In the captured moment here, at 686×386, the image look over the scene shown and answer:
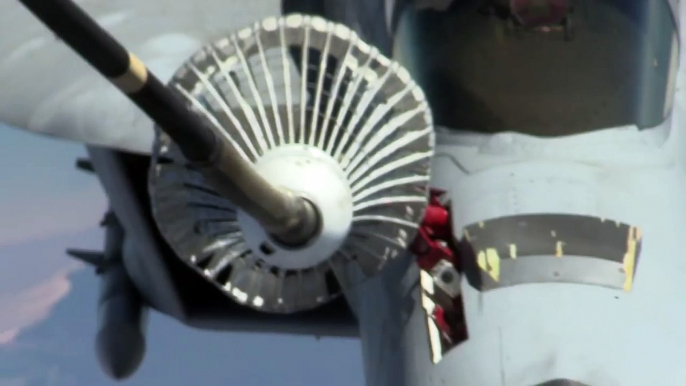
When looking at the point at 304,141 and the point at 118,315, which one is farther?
the point at 118,315

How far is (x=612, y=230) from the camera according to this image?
5.00 meters

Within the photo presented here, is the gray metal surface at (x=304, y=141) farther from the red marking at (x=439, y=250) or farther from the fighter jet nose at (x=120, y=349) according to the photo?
the fighter jet nose at (x=120, y=349)

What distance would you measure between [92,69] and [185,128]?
2.75 meters

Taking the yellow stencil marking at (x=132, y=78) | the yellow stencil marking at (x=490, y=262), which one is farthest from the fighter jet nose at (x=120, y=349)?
the yellow stencil marking at (x=132, y=78)

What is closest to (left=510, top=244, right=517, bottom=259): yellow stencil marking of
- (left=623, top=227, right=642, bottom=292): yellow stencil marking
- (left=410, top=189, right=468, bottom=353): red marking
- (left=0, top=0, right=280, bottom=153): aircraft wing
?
(left=410, top=189, right=468, bottom=353): red marking

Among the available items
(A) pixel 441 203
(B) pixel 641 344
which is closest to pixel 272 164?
(A) pixel 441 203

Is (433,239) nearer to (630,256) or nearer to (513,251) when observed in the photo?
(513,251)

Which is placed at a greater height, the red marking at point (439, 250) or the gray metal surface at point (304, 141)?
the gray metal surface at point (304, 141)

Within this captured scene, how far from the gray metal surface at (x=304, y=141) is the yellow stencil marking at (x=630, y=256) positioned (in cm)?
63

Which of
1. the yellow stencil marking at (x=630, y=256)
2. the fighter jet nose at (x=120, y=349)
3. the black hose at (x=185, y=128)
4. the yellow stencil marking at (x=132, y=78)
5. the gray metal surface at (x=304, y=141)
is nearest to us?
the black hose at (x=185, y=128)

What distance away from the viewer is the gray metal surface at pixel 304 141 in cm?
471

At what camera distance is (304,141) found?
185 inches

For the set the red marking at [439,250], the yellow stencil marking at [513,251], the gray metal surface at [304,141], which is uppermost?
the gray metal surface at [304,141]

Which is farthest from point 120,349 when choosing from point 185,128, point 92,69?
point 185,128
